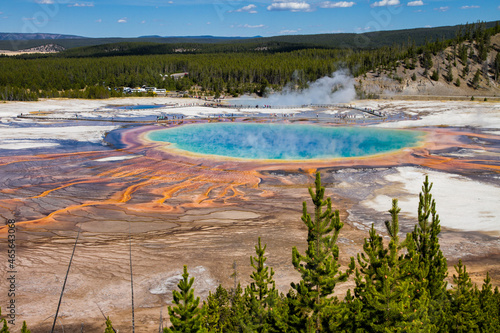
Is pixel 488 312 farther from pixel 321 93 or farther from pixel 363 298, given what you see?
pixel 321 93

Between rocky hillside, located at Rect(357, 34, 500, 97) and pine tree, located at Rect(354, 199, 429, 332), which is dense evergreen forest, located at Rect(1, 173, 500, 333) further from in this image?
rocky hillside, located at Rect(357, 34, 500, 97)

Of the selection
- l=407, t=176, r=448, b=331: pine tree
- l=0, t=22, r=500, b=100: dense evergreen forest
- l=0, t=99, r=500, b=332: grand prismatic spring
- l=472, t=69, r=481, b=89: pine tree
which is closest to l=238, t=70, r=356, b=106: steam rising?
l=0, t=22, r=500, b=100: dense evergreen forest

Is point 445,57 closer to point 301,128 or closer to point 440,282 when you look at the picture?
point 301,128

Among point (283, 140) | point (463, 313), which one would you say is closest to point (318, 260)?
point (463, 313)

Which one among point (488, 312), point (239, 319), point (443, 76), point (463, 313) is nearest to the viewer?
point (463, 313)

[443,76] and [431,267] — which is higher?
[443,76]

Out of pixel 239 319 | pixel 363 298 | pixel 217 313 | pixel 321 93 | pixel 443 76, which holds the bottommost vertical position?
pixel 217 313

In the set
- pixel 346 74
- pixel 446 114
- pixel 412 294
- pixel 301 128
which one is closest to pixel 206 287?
pixel 412 294
